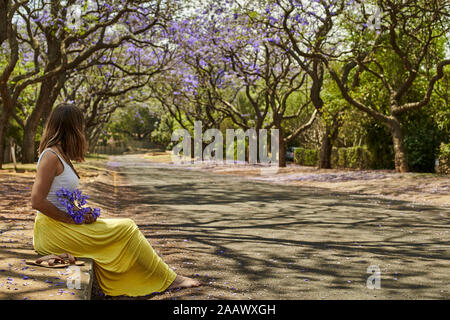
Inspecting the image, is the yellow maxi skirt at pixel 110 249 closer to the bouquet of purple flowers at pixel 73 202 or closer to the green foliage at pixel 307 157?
the bouquet of purple flowers at pixel 73 202

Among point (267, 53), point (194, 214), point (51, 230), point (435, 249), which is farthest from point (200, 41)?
point (51, 230)

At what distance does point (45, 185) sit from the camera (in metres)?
4.52

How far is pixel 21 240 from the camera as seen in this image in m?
6.65

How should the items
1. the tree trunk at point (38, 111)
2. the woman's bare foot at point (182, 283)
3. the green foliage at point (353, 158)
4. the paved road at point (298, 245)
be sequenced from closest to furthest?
the woman's bare foot at point (182, 283) → the paved road at point (298, 245) → the tree trunk at point (38, 111) → the green foliage at point (353, 158)

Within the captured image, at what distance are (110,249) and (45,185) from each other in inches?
33.1

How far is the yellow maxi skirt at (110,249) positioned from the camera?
470cm

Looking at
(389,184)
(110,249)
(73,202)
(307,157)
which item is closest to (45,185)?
(73,202)

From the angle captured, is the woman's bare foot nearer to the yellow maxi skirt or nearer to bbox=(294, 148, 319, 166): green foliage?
the yellow maxi skirt

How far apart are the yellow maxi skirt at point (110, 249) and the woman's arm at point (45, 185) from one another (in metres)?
0.16

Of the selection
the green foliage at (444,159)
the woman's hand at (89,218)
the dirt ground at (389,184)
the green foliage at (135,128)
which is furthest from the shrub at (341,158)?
the green foliage at (135,128)

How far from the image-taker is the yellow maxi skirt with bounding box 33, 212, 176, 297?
4.70 metres

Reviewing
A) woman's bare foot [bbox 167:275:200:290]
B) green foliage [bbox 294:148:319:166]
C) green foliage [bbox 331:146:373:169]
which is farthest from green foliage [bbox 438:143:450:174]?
woman's bare foot [bbox 167:275:200:290]

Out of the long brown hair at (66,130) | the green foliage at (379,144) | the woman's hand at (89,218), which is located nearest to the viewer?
the long brown hair at (66,130)

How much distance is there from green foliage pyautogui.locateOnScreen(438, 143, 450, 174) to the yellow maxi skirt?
1892cm
